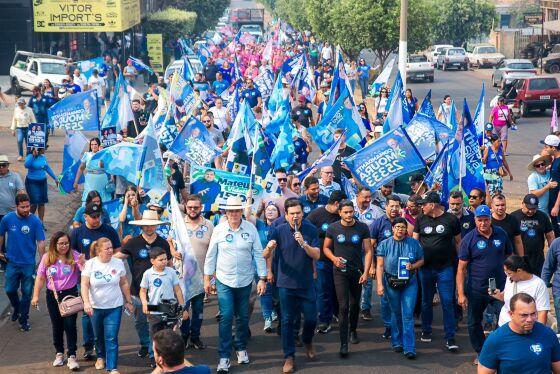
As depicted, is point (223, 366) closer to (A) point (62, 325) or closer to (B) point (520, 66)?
(A) point (62, 325)

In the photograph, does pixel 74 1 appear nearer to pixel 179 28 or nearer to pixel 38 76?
pixel 38 76

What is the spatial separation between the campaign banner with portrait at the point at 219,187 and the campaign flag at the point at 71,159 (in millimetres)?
3172

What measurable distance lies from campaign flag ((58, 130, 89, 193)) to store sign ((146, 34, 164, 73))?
30.1 meters

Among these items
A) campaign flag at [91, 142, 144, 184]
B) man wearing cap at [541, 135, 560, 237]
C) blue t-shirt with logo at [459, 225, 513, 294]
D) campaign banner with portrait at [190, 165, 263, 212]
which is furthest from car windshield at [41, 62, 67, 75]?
blue t-shirt with logo at [459, 225, 513, 294]

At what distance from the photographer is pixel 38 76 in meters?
36.8

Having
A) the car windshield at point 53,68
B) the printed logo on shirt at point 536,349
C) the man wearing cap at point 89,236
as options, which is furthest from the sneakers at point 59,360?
the car windshield at point 53,68

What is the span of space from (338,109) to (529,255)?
21.9ft

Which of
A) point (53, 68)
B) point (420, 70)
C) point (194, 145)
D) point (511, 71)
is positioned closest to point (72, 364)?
point (194, 145)

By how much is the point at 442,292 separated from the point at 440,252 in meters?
0.40

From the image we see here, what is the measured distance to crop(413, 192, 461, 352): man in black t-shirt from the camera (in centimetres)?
1062

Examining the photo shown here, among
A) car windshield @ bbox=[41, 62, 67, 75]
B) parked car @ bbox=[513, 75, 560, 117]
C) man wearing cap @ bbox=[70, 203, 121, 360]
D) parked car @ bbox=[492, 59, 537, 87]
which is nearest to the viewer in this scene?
man wearing cap @ bbox=[70, 203, 121, 360]

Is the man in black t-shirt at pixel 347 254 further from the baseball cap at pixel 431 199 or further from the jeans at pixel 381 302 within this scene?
the baseball cap at pixel 431 199

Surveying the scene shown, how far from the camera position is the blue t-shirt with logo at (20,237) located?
1155 centimetres

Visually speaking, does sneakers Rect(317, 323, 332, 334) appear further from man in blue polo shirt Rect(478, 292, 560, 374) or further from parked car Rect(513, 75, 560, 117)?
parked car Rect(513, 75, 560, 117)
